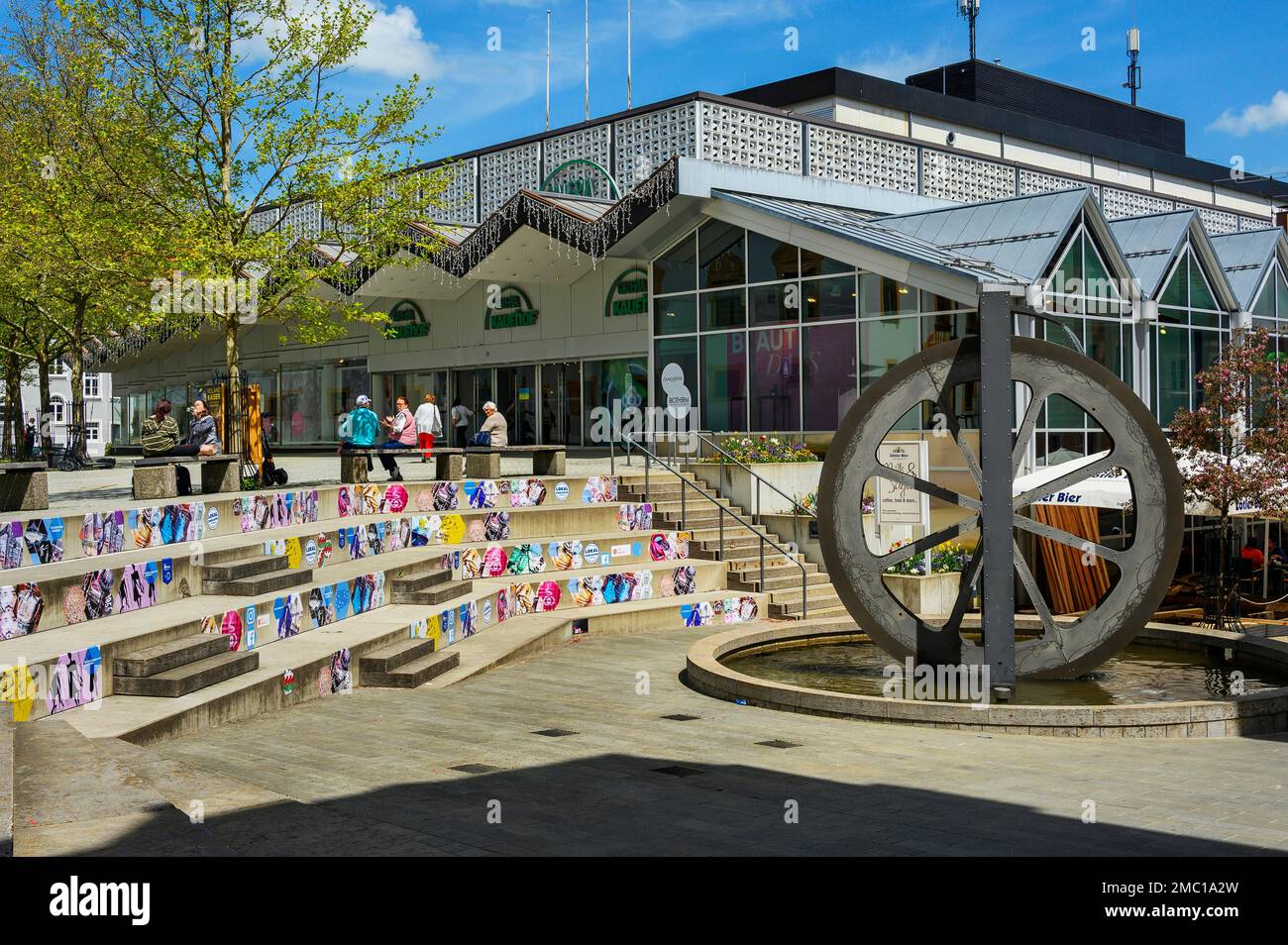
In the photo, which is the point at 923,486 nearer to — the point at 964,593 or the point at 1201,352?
the point at 964,593

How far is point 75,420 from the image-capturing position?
2866cm

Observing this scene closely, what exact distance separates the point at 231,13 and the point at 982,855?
17870 mm

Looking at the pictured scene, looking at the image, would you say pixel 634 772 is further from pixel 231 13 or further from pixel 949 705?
pixel 231 13

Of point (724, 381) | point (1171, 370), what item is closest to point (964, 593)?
point (724, 381)

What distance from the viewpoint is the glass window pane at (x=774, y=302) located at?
81.8 ft

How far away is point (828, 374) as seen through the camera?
2444 centimetres

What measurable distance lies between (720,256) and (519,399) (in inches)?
321

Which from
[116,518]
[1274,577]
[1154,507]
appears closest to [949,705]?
[1154,507]

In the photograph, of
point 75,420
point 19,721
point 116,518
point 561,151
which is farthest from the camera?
point 561,151

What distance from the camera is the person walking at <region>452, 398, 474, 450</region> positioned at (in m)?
29.0

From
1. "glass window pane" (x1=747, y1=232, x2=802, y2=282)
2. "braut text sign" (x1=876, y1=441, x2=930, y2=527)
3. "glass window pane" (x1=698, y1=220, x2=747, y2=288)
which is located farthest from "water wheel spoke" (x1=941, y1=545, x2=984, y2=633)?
"glass window pane" (x1=698, y1=220, x2=747, y2=288)

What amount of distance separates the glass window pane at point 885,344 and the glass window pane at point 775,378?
1639 millimetres

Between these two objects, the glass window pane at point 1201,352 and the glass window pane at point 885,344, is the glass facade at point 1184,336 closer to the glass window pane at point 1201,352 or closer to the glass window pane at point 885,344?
the glass window pane at point 1201,352

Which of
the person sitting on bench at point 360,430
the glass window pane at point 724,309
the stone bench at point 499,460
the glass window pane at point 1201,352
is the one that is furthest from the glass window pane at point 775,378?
the person sitting on bench at point 360,430
